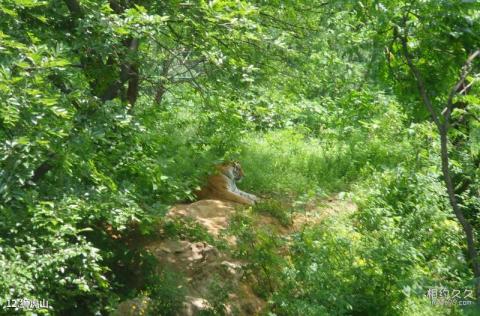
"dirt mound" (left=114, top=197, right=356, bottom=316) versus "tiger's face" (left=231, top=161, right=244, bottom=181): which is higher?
"tiger's face" (left=231, top=161, right=244, bottom=181)

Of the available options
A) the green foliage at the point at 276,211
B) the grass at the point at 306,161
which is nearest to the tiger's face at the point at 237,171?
the grass at the point at 306,161

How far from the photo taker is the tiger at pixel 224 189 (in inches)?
306

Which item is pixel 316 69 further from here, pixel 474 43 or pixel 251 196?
pixel 474 43

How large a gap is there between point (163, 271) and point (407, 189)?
3.03 meters

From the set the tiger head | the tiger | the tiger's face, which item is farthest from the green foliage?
the tiger's face

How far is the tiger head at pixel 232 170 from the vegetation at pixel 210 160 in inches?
6.4

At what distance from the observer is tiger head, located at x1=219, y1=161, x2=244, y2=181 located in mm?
7928

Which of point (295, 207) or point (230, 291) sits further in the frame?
point (295, 207)

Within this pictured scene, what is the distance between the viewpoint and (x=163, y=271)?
5.79 m

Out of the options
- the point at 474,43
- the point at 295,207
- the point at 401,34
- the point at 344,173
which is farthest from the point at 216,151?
the point at 474,43

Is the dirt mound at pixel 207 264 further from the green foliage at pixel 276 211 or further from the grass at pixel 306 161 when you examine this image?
the grass at pixel 306 161

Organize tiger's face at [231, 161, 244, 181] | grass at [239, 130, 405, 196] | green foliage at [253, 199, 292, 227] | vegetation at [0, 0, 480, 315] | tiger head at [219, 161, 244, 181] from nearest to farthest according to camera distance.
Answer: vegetation at [0, 0, 480, 315] < green foliage at [253, 199, 292, 227] < tiger head at [219, 161, 244, 181] < tiger's face at [231, 161, 244, 181] < grass at [239, 130, 405, 196]

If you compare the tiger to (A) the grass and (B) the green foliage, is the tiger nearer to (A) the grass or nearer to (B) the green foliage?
(B) the green foliage

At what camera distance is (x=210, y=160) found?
7.58m
